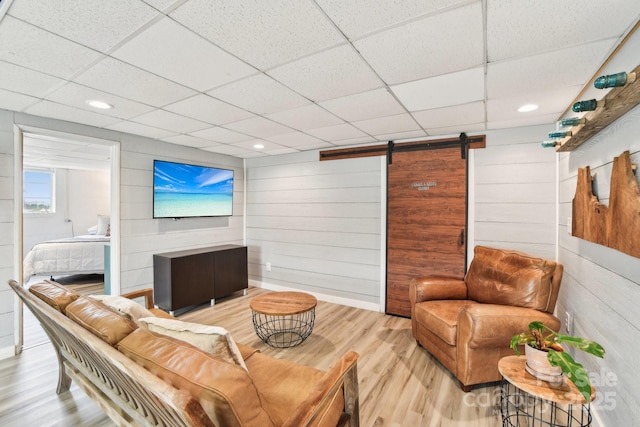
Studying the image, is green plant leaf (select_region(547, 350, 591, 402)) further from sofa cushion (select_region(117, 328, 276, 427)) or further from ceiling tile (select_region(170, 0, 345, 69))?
ceiling tile (select_region(170, 0, 345, 69))

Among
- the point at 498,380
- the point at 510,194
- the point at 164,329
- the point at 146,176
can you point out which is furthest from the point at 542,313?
the point at 146,176

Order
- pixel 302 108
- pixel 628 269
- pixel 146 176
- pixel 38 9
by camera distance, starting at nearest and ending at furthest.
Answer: pixel 38 9 → pixel 628 269 → pixel 302 108 → pixel 146 176

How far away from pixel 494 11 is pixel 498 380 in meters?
2.46

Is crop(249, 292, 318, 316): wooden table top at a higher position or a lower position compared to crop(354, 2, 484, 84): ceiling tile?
lower

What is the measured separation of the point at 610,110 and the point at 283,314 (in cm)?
257

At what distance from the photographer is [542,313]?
2.09 meters

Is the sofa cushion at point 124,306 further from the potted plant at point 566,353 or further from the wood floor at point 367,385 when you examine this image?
the potted plant at point 566,353

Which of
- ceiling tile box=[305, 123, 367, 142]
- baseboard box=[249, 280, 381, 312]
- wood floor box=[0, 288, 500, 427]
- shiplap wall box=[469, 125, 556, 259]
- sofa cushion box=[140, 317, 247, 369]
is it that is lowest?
wood floor box=[0, 288, 500, 427]

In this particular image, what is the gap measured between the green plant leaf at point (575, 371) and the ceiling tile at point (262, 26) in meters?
1.92

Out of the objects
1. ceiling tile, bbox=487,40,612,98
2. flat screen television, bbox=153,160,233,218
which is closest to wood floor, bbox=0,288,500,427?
flat screen television, bbox=153,160,233,218

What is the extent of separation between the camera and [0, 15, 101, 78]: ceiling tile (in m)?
1.46

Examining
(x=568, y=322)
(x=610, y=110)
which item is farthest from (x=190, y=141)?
(x=568, y=322)

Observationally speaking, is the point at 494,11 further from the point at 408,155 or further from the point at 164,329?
the point at 408,155

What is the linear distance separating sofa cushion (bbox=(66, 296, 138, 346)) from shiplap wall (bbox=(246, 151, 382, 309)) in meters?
3.12
